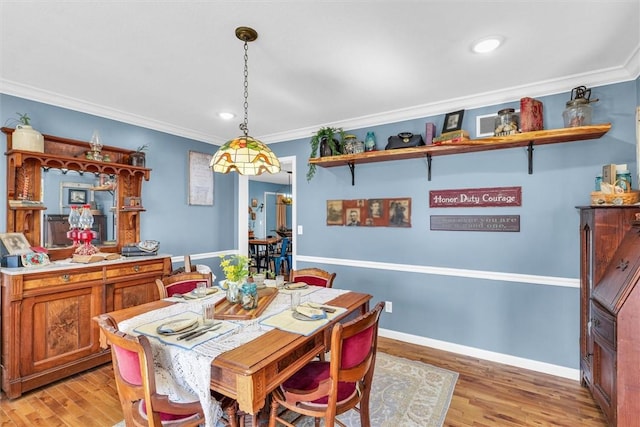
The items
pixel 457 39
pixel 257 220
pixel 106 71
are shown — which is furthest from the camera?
pixel 257 220

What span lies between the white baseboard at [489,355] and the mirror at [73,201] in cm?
321

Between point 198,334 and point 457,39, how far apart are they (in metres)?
2.31

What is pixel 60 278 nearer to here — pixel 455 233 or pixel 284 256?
pixel 455 233

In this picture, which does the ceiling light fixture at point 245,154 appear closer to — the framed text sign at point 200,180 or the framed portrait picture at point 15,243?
the framed portrait picture at point 15,243

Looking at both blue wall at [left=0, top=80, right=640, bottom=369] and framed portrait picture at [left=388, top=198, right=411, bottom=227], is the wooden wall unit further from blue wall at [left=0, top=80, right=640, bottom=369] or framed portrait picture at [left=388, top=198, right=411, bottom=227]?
framed portrait picture at [left=388, top=198, right=411, bottom=227]

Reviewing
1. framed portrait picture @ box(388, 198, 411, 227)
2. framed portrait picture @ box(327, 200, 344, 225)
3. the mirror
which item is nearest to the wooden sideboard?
the mirror

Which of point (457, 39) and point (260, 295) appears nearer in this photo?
point (457, 39)

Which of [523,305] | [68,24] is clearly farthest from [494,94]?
[68,24]

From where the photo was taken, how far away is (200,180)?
417cm

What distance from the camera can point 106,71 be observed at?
238 cm

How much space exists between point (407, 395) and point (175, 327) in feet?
5.80

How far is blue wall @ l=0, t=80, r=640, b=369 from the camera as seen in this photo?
257 centimetres

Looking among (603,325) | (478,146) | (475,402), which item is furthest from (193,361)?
(478,146)

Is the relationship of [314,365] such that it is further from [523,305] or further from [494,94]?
[494,94]
